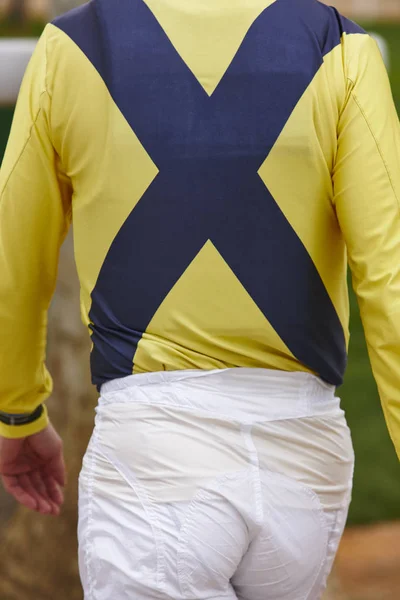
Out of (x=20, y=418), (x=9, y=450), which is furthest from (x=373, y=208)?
(x=9, y=450)

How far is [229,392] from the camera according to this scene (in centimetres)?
165

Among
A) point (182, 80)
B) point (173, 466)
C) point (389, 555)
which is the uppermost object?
point (182, 80)

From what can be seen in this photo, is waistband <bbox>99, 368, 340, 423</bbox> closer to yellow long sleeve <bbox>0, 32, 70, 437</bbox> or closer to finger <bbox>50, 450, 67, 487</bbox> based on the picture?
yellow long sleeve <bbox>0, 32, 70, 437</bbox>

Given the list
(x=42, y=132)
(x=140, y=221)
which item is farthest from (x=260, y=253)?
(x=42, y=132)

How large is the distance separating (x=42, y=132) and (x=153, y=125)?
21 centimetres

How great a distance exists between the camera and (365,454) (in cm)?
546

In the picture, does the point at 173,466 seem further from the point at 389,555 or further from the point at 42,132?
the point at 389,555

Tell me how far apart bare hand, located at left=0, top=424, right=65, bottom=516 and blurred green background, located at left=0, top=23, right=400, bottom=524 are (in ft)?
9.01

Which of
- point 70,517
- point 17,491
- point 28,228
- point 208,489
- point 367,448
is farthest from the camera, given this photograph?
point 367,448

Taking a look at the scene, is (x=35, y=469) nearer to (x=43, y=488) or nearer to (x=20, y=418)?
(x=43, y=488)

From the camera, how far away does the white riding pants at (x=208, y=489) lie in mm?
1604

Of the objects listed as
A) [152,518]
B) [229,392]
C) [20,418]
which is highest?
[229,392]

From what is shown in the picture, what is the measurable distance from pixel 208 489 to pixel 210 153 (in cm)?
52

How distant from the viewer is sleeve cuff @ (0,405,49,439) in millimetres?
2090
